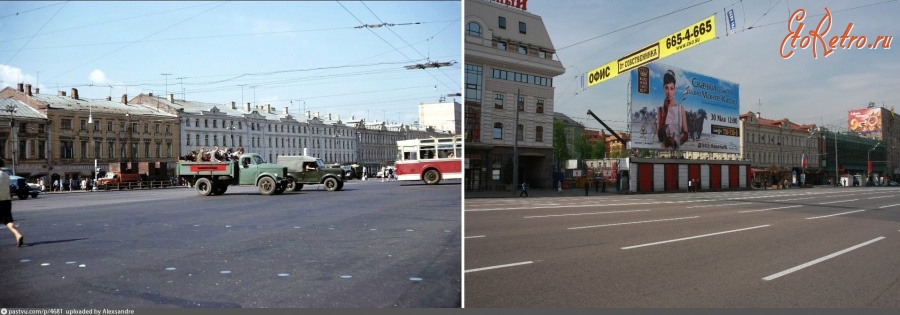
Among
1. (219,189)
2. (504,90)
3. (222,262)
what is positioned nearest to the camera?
(504,90)

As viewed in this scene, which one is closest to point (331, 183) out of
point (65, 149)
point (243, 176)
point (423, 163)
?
point (243, 176)

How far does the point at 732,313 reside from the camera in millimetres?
3162

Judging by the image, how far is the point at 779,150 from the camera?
5.06 meters

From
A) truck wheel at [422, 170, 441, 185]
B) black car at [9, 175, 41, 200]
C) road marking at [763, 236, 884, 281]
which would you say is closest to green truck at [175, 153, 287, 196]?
truck wheel at [422, 170, 441, 185]

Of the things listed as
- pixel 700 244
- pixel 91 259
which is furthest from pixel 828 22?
pixel 91 259

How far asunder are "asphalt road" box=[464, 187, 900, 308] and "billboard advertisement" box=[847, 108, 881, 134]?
0.73 metres

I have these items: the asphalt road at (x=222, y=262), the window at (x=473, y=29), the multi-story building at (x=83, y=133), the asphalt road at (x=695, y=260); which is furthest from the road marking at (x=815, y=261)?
the multi-story building at (x=83, y=133)

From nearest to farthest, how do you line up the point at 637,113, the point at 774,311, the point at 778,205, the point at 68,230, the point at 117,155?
the point at 774,311 → the point at 637,113 → the point at 68,230 → the point at 117,155 → the point at 778,205

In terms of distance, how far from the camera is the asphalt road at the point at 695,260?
3400 mm

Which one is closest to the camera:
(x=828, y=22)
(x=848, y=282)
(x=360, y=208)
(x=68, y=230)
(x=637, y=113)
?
(x=848, y=282)

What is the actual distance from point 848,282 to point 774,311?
92 centimetres

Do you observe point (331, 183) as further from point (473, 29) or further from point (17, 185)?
point (473, 29)

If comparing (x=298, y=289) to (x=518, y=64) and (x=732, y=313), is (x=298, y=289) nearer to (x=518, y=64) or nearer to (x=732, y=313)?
(x=518, y=64)

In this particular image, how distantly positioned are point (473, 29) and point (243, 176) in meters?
12.3
